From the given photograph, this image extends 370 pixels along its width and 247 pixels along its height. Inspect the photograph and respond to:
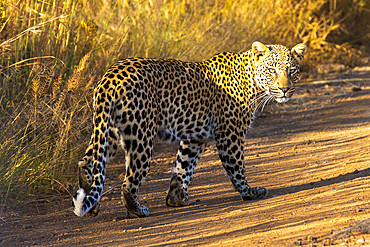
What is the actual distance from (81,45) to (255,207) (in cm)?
329

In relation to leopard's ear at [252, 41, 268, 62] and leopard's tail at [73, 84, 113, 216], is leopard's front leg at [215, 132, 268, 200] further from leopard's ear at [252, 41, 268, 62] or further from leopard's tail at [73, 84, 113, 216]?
leopard's tail at [73, 84, 113, 216]

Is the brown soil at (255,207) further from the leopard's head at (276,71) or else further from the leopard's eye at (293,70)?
the leopard's eye at (293,70)

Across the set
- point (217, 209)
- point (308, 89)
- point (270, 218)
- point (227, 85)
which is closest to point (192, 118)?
point (227, 85)

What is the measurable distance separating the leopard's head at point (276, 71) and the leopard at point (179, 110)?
0.03 feet

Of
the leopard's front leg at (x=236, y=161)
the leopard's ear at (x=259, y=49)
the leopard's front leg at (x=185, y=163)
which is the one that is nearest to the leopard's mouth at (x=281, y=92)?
the leopard's ear at (x=259, y=49)

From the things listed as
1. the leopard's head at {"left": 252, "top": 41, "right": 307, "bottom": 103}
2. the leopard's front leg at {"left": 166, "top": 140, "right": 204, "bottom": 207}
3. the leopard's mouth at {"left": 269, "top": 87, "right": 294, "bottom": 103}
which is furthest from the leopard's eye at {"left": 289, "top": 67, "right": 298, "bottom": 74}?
the leopard's front leg at {"left": 166, "top": 140, "right": 204, "bottom": 207}

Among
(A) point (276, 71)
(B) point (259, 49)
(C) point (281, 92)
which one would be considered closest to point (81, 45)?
(B) point (259, 49)

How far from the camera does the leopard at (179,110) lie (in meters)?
4.82

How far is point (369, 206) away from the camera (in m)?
4.68

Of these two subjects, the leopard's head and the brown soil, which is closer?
the brown soil

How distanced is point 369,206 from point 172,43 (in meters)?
4.75

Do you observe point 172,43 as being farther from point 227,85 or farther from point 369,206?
point 369,206

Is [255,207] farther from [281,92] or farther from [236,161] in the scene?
[281,92]

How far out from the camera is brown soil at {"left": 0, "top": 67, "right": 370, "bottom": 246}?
444 cm
